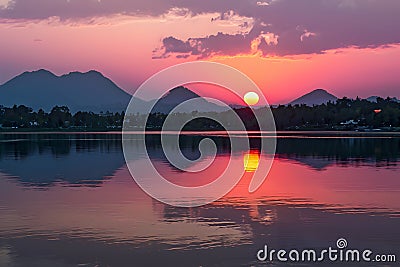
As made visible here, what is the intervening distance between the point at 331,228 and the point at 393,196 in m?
9.05

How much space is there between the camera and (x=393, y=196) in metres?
28.9

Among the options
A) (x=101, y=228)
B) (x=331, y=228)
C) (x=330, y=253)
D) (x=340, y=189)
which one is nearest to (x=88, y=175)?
Result: (x=340, y=189)

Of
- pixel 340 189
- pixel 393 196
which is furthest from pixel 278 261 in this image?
pixel 340 189

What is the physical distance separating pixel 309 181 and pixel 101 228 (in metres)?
17.8

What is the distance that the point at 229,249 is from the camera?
18.0 m

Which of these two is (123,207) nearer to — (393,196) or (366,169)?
(393,196)

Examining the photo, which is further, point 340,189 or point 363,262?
point 340,189

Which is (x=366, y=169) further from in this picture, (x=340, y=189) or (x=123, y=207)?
(x=123, y=207)

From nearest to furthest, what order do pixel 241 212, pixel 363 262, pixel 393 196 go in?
pixel 363 262 → pixel 241 212 → pixel 393 196

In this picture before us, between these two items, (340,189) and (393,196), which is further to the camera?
(340,189)

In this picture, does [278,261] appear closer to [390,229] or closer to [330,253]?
[330,253]

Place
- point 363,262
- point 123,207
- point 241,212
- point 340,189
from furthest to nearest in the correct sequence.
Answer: point 340,189 < point 123,207 < point 241,212 < point 363,262

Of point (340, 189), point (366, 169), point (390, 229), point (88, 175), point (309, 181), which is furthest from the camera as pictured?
point (366, 169)

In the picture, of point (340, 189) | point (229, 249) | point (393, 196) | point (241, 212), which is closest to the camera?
point (229, 249)
